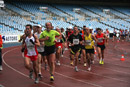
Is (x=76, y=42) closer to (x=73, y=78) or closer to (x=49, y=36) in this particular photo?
(x=73, y=78)

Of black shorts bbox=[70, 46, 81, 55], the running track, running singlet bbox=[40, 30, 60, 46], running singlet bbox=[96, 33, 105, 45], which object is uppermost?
running singlet bbox=[40, 30, 60, 46]

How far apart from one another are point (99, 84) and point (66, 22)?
105ft

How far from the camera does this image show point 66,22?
132 ft

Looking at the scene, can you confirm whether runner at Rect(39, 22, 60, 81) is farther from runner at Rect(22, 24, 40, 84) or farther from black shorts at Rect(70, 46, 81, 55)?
black shorts at Rect(70, 46, 81, 55)

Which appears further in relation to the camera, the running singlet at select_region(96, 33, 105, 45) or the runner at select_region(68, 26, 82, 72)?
the running singlet at select_region(96, 33, 105, 45)

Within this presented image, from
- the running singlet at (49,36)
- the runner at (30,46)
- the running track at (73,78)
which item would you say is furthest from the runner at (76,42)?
the runner at (30,46)

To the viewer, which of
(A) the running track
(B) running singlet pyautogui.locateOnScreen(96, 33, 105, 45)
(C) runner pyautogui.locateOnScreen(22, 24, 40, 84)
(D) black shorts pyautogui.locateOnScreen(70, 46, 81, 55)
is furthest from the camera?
(B) running singlet pyautogui.locateOnScreen(96, 33, 105, 45)

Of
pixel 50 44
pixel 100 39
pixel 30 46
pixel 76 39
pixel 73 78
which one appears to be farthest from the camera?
pixel 100 39

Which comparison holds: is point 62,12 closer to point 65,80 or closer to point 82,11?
point 82,11

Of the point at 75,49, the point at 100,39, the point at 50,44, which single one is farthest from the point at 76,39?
the point at 100,39

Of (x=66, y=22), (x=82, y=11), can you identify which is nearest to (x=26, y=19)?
(x=66, y=22)

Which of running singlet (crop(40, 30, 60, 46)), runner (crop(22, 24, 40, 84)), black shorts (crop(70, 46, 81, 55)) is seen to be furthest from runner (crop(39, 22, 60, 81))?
black shorts (crop(70, 46, 81, 55))

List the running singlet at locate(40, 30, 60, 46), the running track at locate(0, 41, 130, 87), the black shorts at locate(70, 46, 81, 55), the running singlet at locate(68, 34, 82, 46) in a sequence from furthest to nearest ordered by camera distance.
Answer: the black shorts at locate(70, 46, 81, 55) → the running singlet at locate(68, 34, 82, 46) → the running singlet at locate(40, 30, 60, 46) → the running track at locate(0, 41, 130, 87)

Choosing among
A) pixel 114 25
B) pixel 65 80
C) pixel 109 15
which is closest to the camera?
pixel 65 80
